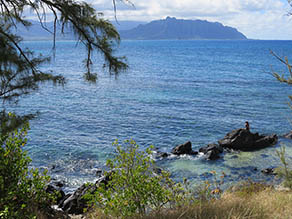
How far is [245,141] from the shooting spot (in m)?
21.4

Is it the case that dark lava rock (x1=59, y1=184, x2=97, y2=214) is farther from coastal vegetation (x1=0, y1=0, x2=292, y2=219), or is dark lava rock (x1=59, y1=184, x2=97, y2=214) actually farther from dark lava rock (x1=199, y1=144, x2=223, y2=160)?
dark lava rock (x1=199, y1=144, x2=223, y2=160)

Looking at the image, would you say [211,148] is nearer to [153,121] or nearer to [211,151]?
[211,151]

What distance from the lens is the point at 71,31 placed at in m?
7.64

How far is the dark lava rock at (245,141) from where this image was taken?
70.1ft

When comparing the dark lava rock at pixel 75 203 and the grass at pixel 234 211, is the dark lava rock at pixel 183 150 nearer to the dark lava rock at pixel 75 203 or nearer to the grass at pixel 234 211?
the dark lava rock at pixel 75 203

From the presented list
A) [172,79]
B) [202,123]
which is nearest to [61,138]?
[202,123]

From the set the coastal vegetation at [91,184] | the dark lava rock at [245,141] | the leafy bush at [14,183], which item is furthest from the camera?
the dark lava rock at [245,141]

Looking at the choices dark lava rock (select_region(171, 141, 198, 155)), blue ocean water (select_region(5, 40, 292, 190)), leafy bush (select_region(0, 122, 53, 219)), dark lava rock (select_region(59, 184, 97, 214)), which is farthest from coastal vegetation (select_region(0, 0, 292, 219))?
dark lava rock (select_region(171, 141, 198, 155))

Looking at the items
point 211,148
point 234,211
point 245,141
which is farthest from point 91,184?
point 245,141

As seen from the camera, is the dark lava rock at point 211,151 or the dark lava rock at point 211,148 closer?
the dark lava rock at point 211,151

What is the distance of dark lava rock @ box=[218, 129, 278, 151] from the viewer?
2136 cm

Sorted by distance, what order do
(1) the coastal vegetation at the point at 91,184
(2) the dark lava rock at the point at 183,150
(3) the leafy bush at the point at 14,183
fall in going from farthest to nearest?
(2) the dark lava rock at the point at 183,150, (1) the coastal vegetation at the point at 91,184, (3) the leafy bush at the point at 14,183

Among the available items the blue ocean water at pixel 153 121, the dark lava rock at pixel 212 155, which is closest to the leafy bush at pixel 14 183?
the blue ocean water at pixel 153 121

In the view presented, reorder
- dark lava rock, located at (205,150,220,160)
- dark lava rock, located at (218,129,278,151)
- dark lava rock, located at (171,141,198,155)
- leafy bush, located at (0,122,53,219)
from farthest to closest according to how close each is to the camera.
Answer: dark lava rock, located at (218,129,278,151)
dark lava rock, located at (171,141,198,155)
dark lava rock, located at (205,150,220,160)
leafy bush, located at (0,122,53,219)
